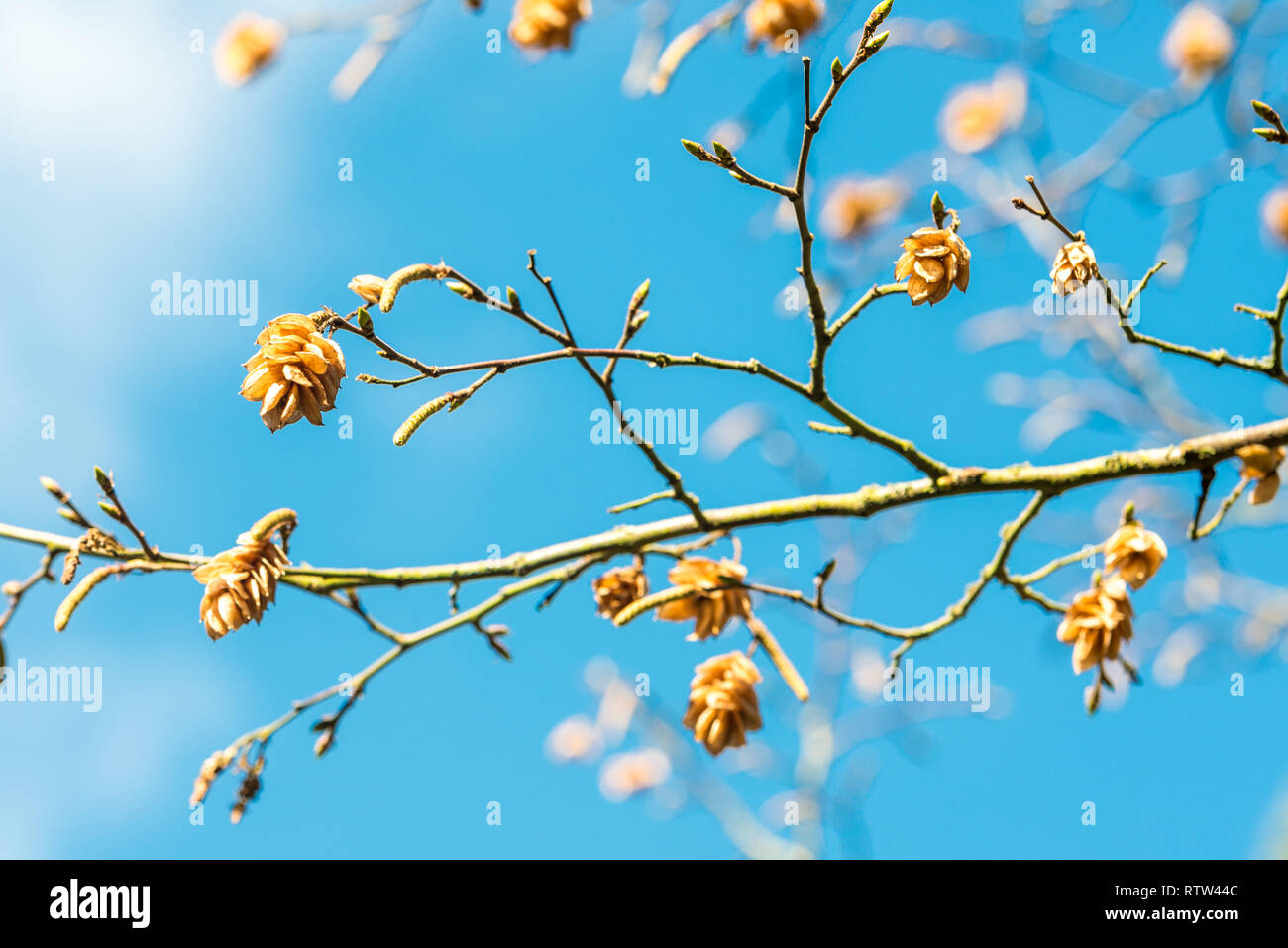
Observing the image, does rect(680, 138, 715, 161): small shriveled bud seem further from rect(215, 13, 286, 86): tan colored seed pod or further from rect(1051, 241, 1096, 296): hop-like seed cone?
rect(215, 13, 286, 86): tan colored seed pod

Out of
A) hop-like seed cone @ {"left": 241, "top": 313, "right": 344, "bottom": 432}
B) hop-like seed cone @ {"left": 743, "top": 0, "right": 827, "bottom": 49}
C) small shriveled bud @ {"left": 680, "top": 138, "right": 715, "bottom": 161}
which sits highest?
hop-like seed cone @ {"left": 743, "top": 0, "right": 827, "bottom": 49}

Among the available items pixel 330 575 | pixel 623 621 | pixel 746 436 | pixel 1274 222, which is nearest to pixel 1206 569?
pixel 1274 222

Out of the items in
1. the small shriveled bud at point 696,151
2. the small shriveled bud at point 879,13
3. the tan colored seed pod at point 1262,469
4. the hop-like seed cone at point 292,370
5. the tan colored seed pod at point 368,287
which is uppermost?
the small shriveled bud at point 879,13

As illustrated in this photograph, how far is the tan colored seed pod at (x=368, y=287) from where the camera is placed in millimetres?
1598

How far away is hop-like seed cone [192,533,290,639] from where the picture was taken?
1770 mm

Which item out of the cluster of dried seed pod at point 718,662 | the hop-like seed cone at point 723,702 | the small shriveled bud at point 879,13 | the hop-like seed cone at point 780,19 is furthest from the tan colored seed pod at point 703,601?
the hop-like seed cone at point 780,19

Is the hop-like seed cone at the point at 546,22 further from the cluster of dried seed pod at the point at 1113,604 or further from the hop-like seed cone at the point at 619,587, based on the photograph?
the cluster of dried seed pod at the point at 1113,604

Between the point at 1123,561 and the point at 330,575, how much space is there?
167 centimetres

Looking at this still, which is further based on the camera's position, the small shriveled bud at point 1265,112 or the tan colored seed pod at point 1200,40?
the tan colored seed pod at point 1200,40

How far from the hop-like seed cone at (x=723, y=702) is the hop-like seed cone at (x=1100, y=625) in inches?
27.3

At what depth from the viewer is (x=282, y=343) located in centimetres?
160

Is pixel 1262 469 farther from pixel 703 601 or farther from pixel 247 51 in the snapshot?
pixel 247 51

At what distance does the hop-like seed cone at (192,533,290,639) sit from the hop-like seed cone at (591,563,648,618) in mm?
777

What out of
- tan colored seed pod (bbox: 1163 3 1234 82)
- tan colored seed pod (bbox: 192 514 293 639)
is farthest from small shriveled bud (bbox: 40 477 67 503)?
tan colored seed pod (bbox: 1163 3 1234 82)
